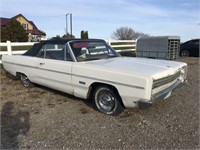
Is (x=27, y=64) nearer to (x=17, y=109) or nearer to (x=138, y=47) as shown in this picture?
(x=17, y=109)

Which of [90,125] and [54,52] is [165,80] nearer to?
[90,125]

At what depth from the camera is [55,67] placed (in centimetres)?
482

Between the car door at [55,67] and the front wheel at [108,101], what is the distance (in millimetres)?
681

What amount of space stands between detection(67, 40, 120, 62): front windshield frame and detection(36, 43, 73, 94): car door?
177 mm

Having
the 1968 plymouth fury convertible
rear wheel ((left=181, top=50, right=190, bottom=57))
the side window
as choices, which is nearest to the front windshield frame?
the 1968 plymouth fury convertible

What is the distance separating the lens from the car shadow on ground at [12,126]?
128 inches

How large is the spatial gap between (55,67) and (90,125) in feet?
5.55

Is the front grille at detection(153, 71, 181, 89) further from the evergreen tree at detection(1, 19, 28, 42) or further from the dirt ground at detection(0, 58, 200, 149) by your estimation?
the evergreen tree at detection(1, 19, 28, 42)

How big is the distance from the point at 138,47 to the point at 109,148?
10557 mm

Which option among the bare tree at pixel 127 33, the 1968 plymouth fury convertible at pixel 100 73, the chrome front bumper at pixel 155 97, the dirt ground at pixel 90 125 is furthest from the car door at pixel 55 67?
the bare tree at pixel 127 33

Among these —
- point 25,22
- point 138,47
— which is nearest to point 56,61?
point 138,47

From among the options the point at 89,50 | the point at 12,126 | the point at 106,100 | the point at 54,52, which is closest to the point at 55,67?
the point at 54,52

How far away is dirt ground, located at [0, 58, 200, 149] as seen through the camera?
3168mm

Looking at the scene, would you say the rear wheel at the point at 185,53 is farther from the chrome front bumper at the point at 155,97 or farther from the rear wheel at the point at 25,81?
the rear wheel at the point at 25,81
